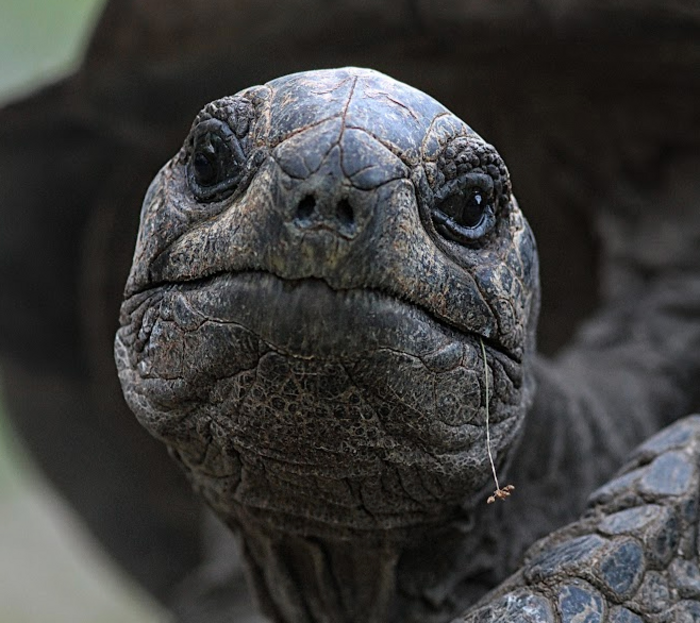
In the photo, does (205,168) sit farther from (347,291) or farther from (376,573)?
(376,573)

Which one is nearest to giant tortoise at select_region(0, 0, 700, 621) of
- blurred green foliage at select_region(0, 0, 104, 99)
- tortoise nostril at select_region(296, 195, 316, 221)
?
tortoise nostril at select_region(296, 195, 316, 221)

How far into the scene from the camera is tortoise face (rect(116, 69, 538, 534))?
1.57m

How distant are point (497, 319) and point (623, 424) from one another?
1202 mm

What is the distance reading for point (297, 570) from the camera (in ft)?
7.43

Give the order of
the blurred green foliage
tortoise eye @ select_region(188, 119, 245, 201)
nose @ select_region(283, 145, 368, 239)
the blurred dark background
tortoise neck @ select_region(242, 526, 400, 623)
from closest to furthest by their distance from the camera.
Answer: nose @ select_region(283, 145, 368, 239)
tortoise eye @ select_region(188, 119, 245, 201)
tortoise neck @ select_region(242, 526, 400, 623)
the blurred dark background
the blurred green foliage

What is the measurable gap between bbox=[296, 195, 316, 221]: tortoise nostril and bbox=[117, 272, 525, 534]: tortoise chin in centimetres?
9

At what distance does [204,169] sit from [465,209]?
451 mm

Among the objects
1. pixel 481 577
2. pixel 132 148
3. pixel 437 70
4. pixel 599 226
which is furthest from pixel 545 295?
pixel 481 577

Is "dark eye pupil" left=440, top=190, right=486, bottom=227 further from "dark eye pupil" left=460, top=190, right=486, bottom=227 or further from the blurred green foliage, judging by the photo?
the blurred green foliage

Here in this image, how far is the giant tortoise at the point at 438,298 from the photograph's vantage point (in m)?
1.82

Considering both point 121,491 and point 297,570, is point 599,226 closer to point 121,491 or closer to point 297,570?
point 297,570

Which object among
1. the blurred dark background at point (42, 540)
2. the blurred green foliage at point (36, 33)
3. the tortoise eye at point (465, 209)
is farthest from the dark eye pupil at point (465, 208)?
the blurred green foliage at point (36, 33)

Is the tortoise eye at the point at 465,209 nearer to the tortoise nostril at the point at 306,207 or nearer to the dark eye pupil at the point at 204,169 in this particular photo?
the tortoise nostril at the point at 306,207

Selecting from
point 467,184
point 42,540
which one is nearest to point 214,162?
point 467,184
